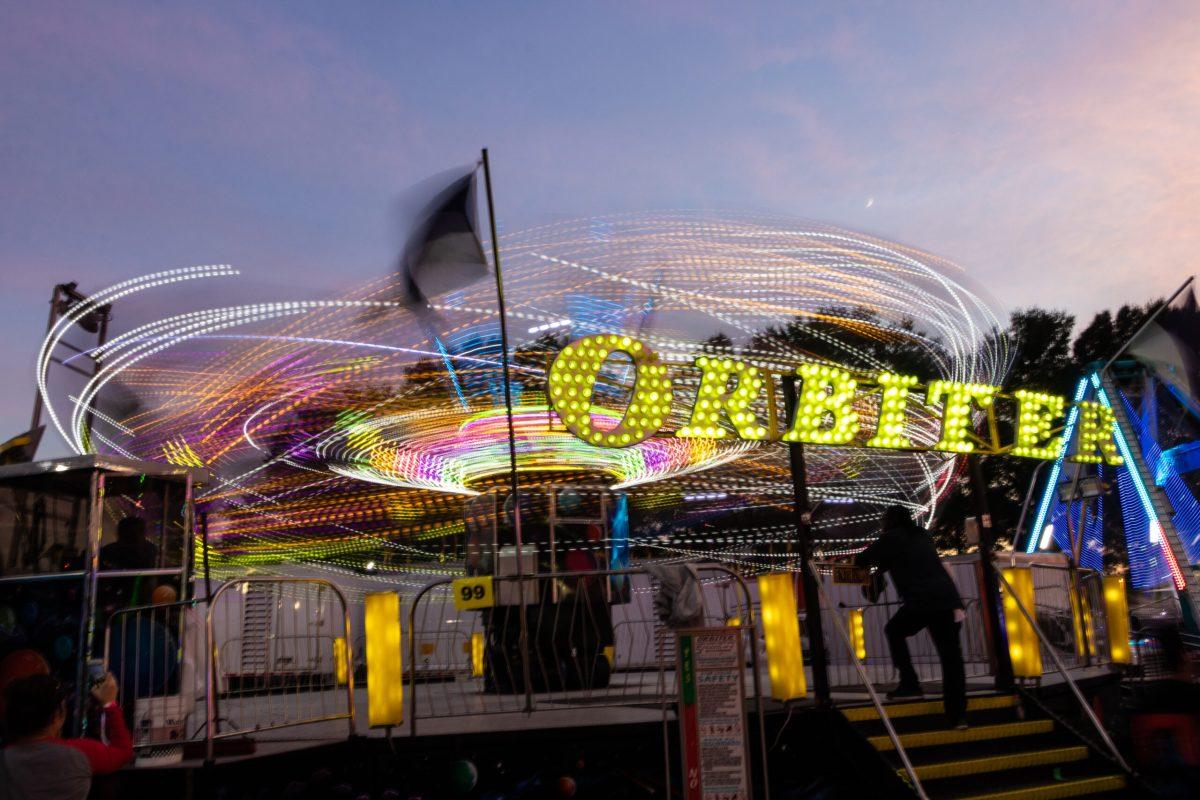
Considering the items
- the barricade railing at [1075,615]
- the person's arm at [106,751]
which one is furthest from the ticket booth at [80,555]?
the barricade railing at [1075,615]

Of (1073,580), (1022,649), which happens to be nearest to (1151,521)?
(1073,580)

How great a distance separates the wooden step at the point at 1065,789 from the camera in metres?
9.27

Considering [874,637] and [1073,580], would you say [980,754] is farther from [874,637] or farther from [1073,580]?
[874,637]

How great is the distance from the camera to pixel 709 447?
1744 centimetres

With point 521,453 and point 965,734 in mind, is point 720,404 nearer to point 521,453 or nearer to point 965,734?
point 965,734

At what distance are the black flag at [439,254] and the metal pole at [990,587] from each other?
6.66 meters

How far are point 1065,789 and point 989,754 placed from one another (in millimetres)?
792

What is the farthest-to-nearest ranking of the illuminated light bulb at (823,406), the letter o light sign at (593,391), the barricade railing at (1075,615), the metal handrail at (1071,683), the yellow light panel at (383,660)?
the barricade railing at (1075,615), the illuminated light bulb at (823,406), the letter o light sign at (593,391), the metal handrail at (1071,683), the yellow light panel at (383,660)

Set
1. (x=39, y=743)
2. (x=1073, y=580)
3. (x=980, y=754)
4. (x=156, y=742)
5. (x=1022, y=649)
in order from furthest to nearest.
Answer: (x=1073, y=580)
(x=1022, y=649)
(x=980, y=754)
(x=156, y=742)
(x=39, y=743)

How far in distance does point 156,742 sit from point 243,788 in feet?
2.67

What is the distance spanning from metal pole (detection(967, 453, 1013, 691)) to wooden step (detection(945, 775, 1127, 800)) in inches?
68.3

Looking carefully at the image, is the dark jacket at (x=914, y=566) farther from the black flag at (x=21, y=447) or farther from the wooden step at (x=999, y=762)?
the black flag at (x=21, y=447)

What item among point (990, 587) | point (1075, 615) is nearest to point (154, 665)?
point (990, 587)

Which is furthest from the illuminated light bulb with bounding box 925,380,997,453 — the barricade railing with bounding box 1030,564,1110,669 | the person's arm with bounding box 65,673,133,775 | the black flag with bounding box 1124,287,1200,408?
the black flag with bounding box 1124,287,1200,408
